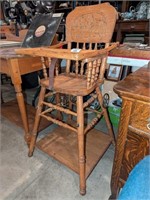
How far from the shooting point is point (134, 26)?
6.67ft

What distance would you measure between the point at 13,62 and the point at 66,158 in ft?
2.50

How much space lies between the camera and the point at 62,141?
1.36 metres

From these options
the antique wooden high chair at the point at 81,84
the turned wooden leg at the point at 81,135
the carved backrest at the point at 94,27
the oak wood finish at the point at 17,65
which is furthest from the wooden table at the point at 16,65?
the turned wooden leg at the point at 81,135

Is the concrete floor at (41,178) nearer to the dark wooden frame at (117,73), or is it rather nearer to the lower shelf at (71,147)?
the lower shelf at (71,147)

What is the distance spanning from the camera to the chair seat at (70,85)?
89 cm

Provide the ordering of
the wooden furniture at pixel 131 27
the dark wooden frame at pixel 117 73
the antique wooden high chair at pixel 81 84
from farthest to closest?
the wooden furniture at pixel 131 27, the dark wooden frame at pixel 117 73, the antique wooden high chair at pixel 81 84

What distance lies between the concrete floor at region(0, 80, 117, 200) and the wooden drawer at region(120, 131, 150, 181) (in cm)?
39

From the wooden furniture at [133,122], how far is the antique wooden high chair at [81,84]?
237 mm

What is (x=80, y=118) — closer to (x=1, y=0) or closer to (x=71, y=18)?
(x=71, y=18)

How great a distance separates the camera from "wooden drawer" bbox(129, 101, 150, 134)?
0.57m

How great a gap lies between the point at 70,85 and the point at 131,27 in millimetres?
1556

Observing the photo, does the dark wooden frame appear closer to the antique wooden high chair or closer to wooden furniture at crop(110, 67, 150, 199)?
the antique wooden high chair

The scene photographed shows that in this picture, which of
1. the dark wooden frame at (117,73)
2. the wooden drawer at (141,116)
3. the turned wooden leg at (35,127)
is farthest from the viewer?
the dark wooden frame at (117,73)

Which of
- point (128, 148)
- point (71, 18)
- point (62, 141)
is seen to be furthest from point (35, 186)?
point (71, 18)
